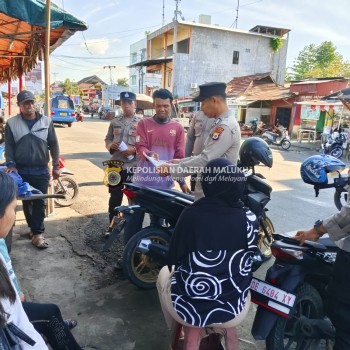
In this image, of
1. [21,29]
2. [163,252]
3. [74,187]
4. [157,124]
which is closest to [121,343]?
[163,252]

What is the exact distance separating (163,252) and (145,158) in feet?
3.60

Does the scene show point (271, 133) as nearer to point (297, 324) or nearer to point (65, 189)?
point (65, 189)

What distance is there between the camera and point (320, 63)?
46.8 meters

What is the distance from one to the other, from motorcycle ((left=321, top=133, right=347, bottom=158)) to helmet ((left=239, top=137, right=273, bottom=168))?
1083 centimetres

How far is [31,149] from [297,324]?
314 cm

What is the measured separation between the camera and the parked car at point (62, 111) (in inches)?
846

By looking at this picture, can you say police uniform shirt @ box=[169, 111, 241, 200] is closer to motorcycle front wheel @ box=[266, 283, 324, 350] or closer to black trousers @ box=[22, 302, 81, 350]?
motorcycle front wheel @ box=[266, 283, 324, 350]

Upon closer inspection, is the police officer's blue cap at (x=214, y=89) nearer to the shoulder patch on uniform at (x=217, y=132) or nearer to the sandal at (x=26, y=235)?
the shoulder patch on uniform at (x=217, y=132)

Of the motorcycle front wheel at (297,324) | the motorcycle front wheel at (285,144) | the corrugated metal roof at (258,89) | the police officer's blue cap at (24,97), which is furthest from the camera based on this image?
the corrugated metal roof at (258,89)

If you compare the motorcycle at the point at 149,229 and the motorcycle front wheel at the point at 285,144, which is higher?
the motorcycle at the point at 149,229

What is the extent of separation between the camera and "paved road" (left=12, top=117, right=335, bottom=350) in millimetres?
2551

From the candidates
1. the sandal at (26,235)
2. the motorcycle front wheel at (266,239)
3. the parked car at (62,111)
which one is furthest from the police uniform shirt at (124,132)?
the parked car at (62,111)

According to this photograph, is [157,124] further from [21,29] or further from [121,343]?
[21,29]

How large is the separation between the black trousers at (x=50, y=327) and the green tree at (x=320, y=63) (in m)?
47.0
